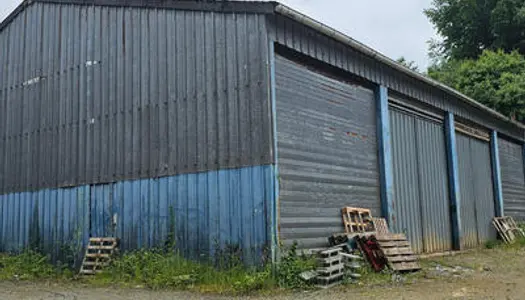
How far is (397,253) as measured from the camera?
10586 millimetres

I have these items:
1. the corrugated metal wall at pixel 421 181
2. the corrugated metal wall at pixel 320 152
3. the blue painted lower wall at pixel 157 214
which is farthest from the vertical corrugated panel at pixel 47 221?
the corrugated metal wall at pixel 421 181

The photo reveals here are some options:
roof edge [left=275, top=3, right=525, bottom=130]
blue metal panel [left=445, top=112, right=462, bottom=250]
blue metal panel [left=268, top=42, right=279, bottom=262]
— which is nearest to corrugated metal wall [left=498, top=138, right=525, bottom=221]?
blue metal panel [left=445, top=112, right=462, bottom=250]

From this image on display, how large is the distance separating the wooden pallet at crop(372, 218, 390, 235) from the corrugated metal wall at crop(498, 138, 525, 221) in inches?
393

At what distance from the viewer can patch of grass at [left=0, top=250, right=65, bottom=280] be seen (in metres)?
12.1

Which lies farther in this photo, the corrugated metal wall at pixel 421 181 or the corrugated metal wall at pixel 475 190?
the corrugated metal wall at pixel 475 190

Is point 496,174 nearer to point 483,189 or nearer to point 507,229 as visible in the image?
point 483,189

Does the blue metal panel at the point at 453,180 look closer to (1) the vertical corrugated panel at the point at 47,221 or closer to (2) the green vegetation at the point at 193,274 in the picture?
(2) the green vegetation at the point at 193,274

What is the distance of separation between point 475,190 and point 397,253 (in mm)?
8688

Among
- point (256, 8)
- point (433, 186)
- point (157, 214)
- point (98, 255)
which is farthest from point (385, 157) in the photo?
point (98, 255)

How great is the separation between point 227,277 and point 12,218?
741cm

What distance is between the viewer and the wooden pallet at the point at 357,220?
11.4 meters

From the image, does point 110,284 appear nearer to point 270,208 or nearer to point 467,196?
point 270,208

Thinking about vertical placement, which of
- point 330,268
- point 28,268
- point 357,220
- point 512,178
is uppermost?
point 512,178

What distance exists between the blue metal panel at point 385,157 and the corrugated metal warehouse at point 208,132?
1.7 inches
